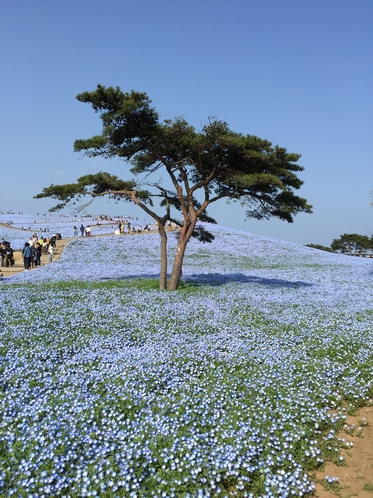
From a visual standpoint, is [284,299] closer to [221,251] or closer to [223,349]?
[223,349]

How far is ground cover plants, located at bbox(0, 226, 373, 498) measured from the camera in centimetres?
513

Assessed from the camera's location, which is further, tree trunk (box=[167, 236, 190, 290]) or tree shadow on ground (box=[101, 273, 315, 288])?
tree shadow on ground (box=[101, 273, 315, 288])

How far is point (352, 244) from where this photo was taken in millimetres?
71562

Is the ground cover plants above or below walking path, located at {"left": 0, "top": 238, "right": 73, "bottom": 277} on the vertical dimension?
Result: below

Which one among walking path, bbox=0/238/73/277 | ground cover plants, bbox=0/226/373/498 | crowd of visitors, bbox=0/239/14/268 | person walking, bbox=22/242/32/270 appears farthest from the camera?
crowd of visitors, bbox=0/239/14/268

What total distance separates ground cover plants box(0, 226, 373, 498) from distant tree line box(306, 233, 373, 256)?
5861cm

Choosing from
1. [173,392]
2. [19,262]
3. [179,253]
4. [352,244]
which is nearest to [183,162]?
[179,253]

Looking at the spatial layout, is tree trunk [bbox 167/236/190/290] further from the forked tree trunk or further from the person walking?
the person walking

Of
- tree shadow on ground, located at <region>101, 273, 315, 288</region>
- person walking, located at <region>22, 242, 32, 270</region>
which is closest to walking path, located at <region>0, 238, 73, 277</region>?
person walking, located at <region>22, 242, 32, 270</region>

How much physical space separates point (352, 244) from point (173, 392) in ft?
234

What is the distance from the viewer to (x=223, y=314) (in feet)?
42.0

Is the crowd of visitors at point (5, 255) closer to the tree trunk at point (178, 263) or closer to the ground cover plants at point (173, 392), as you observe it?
the ground cover plants at point (173, 392)

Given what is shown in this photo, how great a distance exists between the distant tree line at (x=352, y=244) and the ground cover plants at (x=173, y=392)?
58608mm

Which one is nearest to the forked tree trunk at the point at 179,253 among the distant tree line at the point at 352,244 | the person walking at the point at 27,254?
the person walking at the point at 27,254
